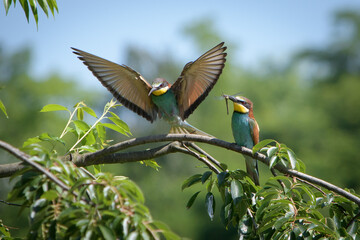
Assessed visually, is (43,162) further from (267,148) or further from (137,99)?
(137,99)

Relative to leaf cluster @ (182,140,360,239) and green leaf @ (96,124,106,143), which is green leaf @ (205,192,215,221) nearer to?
leaf cluster @ (182,140,360,239)

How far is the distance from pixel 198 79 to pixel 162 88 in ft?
0.86

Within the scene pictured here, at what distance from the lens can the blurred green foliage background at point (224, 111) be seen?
23203mm

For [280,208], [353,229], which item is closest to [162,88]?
[280,208]

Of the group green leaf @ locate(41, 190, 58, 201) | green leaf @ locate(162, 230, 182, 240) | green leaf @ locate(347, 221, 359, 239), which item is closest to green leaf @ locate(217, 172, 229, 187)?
green leaf @ locate(347, 221, 359, 239)

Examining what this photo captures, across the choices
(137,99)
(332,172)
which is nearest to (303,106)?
(332,172)

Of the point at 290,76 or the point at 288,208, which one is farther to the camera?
the point at 290,76

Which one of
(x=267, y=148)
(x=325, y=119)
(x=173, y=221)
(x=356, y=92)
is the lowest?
(x=173, y=221)

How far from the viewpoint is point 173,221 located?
72.0 ft

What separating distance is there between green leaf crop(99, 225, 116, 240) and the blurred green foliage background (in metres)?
13.6

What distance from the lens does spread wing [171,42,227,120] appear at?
9.85 ft

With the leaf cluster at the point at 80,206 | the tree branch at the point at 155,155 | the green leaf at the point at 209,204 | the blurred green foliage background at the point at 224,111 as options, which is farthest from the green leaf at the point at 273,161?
the blurred green foliage background at the point at 224,111

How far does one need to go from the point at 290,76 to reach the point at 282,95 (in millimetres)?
2100

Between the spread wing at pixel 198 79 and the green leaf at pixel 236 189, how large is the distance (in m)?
1.14
